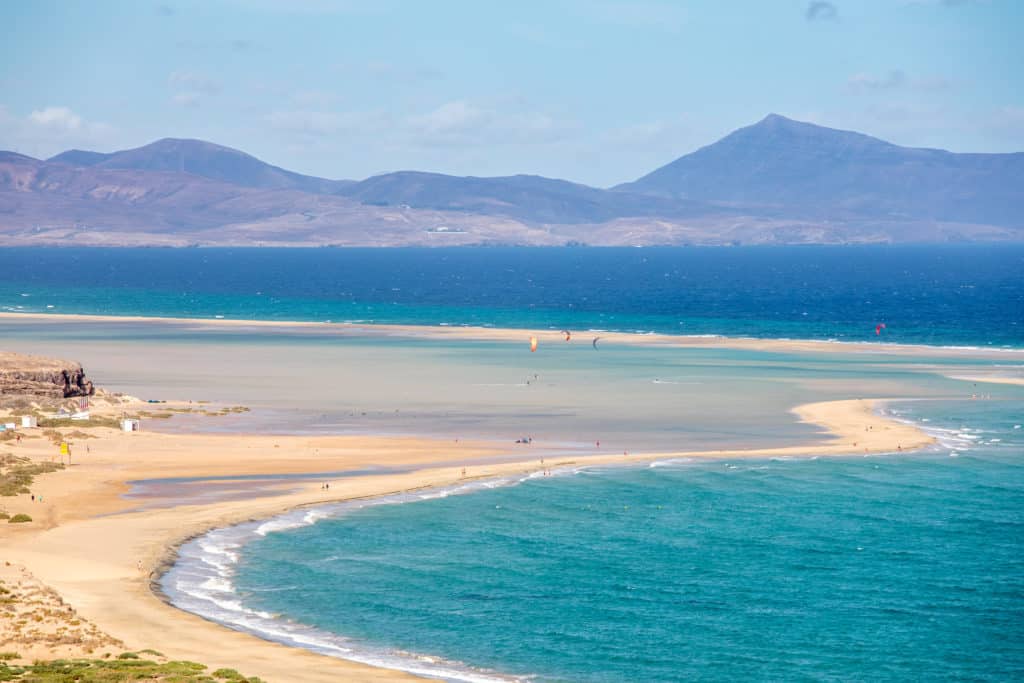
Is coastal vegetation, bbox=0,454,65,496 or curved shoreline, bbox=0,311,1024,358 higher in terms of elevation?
curved shoreline, bbox=0,311,1024,358

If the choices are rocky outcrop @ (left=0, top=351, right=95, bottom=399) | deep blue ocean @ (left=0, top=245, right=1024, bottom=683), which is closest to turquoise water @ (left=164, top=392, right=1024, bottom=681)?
deep blue ocean @ (left=0, top=245, right=1024, bottom=683)

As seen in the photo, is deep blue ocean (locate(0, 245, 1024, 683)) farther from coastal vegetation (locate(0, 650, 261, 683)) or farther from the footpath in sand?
coastal vegetation (locate(0, 650, 261, 683))

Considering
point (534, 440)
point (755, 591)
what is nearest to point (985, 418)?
point (534, 440)

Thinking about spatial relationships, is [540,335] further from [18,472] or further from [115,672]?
[115,672]

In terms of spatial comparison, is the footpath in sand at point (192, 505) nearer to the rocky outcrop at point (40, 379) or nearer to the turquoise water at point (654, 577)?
the turquoise water at point (654, 577)

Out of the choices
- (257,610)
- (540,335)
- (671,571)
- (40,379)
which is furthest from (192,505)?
(540,335)

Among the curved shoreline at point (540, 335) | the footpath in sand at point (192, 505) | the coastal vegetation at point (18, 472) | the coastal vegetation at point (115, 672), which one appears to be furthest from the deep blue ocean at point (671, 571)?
the curved shoreline at point (540, 335)
